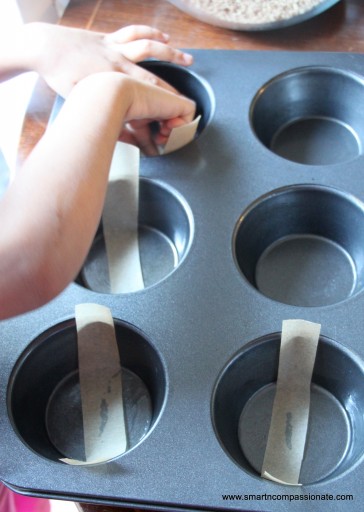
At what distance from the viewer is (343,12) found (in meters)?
0.94

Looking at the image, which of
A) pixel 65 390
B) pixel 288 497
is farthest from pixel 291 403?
pixel 65 390

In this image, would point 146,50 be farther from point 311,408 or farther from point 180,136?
point 311,408

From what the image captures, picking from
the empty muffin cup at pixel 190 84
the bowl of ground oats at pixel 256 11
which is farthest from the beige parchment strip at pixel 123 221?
the bowl of ground oats at pixel 256 11

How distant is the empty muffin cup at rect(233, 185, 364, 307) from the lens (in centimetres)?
71

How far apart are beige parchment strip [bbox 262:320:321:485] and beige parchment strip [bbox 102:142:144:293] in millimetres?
204

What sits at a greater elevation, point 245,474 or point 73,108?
point 73,108

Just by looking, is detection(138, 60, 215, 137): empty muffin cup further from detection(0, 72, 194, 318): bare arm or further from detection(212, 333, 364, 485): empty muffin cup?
detection(212, 333, 364, 485): empty muffin cup

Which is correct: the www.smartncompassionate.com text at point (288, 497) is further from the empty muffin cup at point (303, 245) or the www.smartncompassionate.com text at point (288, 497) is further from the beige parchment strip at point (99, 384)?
the empty muffin cup at point (303, 245)

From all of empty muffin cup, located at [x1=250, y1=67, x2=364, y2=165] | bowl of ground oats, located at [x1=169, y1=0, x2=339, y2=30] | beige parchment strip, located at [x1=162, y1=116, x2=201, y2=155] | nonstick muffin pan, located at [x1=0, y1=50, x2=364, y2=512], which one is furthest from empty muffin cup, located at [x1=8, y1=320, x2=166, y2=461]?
bowl of ground oats, located at [x1=169, y1=0, x2=339, y2=30]

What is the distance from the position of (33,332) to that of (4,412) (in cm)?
9

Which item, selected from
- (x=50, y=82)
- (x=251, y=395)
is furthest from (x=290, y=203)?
(x=50, y=82)

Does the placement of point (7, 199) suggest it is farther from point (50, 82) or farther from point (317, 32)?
point (317, 32)

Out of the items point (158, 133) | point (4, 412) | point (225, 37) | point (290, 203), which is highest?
point (225, 37)

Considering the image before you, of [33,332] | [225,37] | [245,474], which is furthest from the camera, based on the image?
[225,37]
